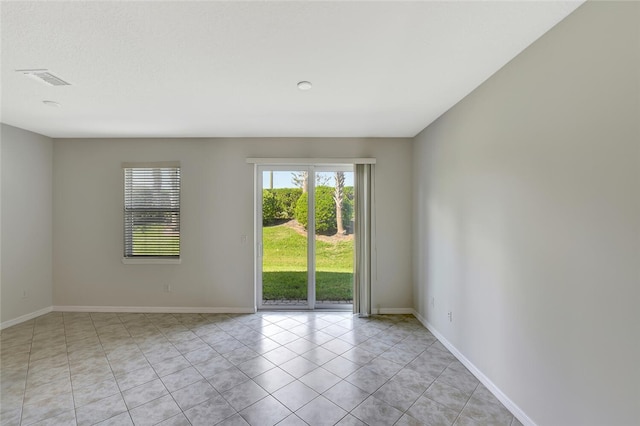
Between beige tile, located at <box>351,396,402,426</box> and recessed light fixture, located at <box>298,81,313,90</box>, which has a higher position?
recessed light fixture, located at <box>298,81,313,90</box>

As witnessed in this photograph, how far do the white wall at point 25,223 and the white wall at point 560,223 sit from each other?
5517mm

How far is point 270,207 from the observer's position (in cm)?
405

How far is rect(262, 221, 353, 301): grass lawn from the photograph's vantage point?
159 inches

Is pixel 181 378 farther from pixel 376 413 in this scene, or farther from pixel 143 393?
pixel 376 413

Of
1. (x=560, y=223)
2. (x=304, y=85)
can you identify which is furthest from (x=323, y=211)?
(x=560, y=223)

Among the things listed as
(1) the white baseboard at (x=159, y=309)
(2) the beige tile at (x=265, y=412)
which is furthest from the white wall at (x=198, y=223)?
(2) the beige tile at (x=265, y=412)

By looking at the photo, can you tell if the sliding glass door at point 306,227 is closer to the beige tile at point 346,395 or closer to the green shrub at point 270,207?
the green shrub at point 270,207

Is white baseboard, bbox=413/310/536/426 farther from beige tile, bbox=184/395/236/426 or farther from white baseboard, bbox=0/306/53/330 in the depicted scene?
white baseboard, bbox=0/306/53/330

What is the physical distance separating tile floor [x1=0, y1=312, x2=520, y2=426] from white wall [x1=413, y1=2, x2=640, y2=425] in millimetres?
573

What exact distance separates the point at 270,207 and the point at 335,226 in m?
1.05

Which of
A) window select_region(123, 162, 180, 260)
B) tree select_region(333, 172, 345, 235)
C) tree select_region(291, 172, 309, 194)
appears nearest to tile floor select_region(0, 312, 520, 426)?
window select_region(123, 162, 180, 260)

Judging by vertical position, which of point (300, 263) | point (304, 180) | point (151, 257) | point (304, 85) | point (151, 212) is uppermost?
point (304, 85)

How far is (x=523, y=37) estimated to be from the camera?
1.67m

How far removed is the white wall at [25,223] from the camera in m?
3.39
